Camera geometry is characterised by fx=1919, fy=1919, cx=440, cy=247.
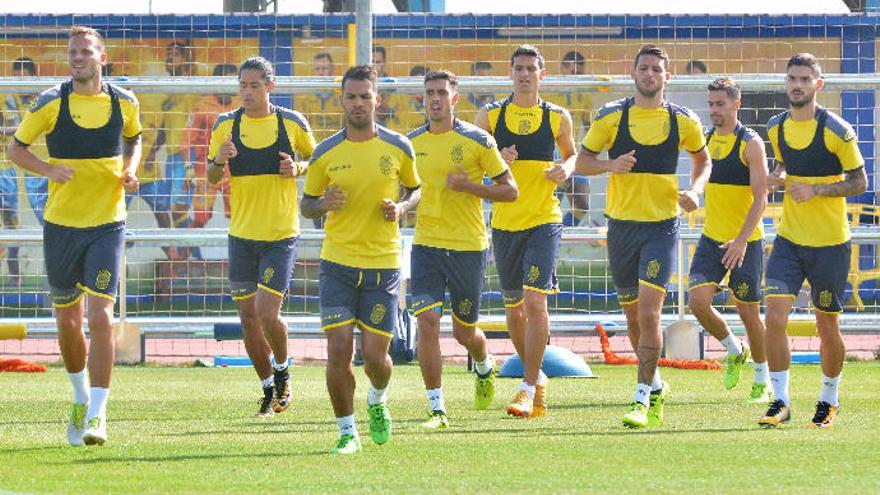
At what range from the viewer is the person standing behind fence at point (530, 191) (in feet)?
42.2

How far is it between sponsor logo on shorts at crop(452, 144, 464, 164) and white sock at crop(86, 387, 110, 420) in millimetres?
2708

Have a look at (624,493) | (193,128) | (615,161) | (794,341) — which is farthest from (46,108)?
Result: (794,341)

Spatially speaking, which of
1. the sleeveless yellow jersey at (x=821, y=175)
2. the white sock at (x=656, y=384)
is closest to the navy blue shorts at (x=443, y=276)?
the white sock at (x=656, y=384)

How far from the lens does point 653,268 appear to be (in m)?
11.8

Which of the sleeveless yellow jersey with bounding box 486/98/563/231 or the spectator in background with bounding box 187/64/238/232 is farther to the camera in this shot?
the spectator in background with bounding box 187/64/238/232

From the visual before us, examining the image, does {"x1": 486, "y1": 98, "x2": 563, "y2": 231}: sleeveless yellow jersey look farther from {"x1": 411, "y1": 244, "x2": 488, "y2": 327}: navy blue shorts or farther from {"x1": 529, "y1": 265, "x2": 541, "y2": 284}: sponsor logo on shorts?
{"x1": 411, "y1": 244, "x2": 488, "y2": 327}: navy blue shorts

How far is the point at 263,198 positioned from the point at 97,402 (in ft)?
8.94

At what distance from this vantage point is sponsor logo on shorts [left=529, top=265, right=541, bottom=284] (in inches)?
507

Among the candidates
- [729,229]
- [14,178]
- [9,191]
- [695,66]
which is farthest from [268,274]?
[695,66]

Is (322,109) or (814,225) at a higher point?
(322,109)

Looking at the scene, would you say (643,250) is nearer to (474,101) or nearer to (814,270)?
(814,270)

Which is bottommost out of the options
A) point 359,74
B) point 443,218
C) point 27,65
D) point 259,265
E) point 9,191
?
point 259,265

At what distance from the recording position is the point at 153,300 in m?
24.0

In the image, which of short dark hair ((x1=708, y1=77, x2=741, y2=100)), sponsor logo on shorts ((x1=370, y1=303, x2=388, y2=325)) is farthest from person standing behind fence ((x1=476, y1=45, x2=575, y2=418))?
sponsor logo on shorts ((x1=370, y1=303, x2=388, y2=325))
